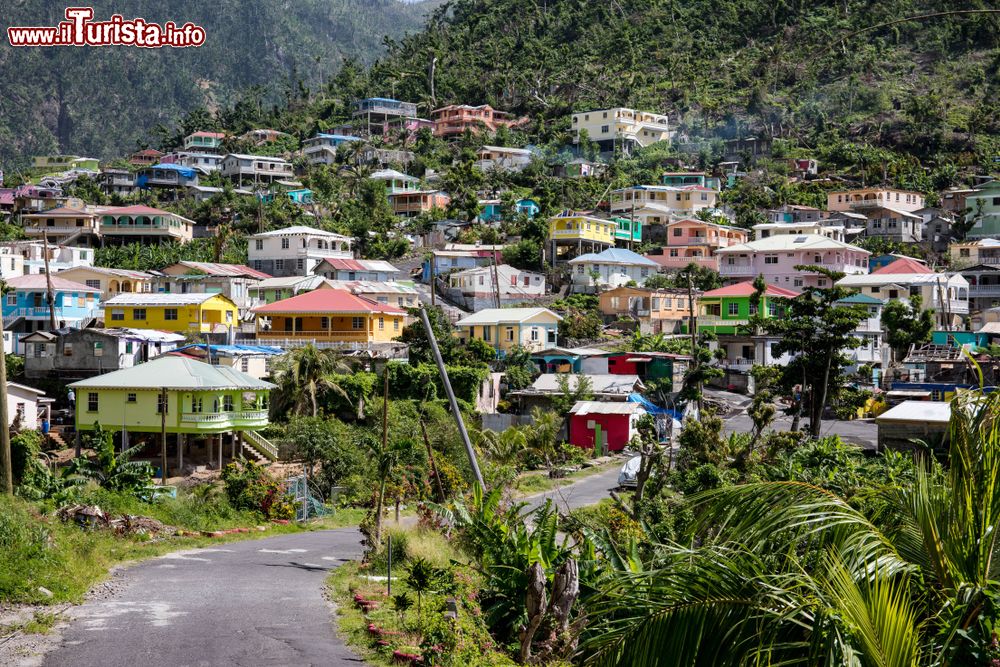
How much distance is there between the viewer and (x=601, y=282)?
257 feet

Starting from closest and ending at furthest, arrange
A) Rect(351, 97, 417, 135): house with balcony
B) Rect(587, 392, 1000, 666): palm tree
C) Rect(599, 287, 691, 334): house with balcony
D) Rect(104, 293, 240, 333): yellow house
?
Rect(587, 392, 1000, 666): palm tree < Rect(104, 293, 240, 333): yellow house < Rect(599, 287, 691, 334): house with balcony < Rect(351, 97, 417, 135): house with balcony

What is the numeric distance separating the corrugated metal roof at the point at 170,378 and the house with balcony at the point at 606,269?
42727mm

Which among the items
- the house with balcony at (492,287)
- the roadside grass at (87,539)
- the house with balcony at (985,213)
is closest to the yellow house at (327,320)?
the house with balcony at (492,287)

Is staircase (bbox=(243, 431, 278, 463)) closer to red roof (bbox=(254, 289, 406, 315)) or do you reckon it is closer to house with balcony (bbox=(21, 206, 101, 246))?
red roof (bbox=(254, 289, 406, 315))

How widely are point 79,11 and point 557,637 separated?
92137 mm

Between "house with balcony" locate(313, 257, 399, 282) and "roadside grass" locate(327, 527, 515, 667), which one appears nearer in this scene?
"roadside grass" locate(327, 527, 515, 667)

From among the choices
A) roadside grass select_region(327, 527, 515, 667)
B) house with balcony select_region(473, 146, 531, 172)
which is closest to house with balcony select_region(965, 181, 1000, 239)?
house with balcony select_region(473, 146, 531, 172)

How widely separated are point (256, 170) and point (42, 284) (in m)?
54.5

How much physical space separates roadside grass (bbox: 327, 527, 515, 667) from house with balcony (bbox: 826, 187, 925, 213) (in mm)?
82101

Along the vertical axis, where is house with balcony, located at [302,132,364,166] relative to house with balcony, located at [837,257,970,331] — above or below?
above

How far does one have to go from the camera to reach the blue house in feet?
204

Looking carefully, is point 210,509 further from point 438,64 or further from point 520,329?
point 438,64

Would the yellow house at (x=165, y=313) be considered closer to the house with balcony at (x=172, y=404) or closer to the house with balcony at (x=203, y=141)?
the house with balcony at (x=172, y=404)

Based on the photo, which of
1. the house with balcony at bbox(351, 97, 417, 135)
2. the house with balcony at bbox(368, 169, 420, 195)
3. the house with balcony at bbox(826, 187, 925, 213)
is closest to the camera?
the house with balcony at bbox(826, 187, 925, 213)
